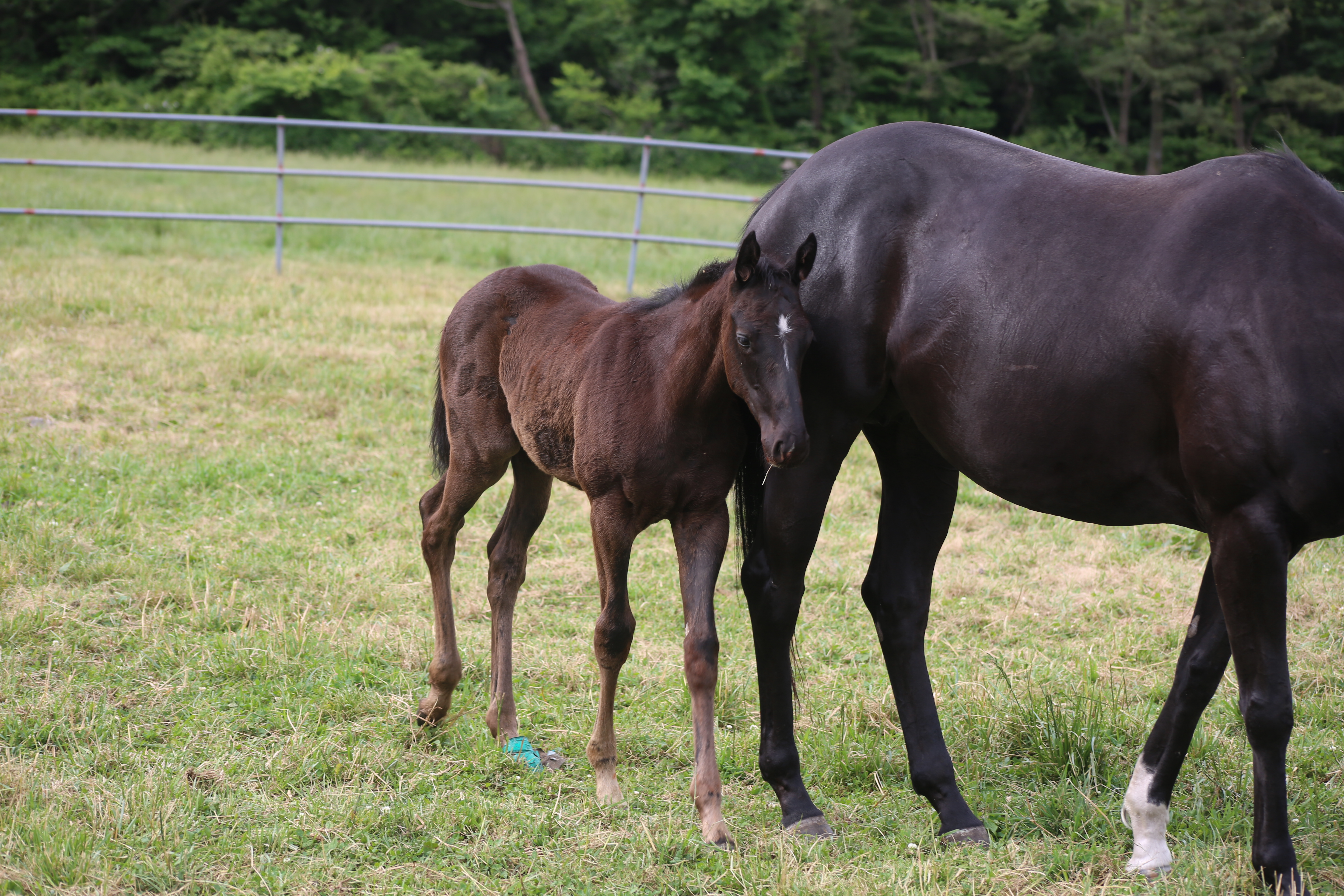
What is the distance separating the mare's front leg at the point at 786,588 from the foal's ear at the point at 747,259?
0.51 metres

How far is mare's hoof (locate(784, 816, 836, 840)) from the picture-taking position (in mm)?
3059

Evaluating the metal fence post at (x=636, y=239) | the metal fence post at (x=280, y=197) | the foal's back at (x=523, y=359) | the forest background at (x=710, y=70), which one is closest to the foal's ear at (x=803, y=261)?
the foal's back at (x=523, y=359)

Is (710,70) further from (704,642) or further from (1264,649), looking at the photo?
(1264,649)

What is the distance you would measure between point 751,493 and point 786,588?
1.09 feet

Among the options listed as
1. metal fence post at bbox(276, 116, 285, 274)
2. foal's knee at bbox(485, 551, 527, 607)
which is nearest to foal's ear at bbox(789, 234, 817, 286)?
foal's knee at bbox(485, 551, 527, 607)

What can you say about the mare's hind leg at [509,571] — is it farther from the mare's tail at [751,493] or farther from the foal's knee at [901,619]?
the foal's knee at [901,619]

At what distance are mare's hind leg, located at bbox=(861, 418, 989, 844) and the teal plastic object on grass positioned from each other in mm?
1138

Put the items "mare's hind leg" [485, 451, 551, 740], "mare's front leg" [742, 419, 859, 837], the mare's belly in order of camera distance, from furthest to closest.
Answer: "mare's hind leg" [485, 451, 551, 740] → "mare's front leg" [742, 419, 859, 837] → the mare's belly

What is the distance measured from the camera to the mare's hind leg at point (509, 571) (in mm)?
3625

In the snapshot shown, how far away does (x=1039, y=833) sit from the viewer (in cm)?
315

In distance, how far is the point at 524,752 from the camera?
3496mm

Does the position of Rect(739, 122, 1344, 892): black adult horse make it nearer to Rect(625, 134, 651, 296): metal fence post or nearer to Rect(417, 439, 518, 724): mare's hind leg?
Rect(417, 439, 518, 724): mare's hind leg

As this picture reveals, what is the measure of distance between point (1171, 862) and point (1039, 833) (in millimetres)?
360

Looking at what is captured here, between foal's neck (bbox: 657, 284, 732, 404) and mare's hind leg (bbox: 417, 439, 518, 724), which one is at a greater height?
foal's neck (bbox: 657, 284, 732, 404)
